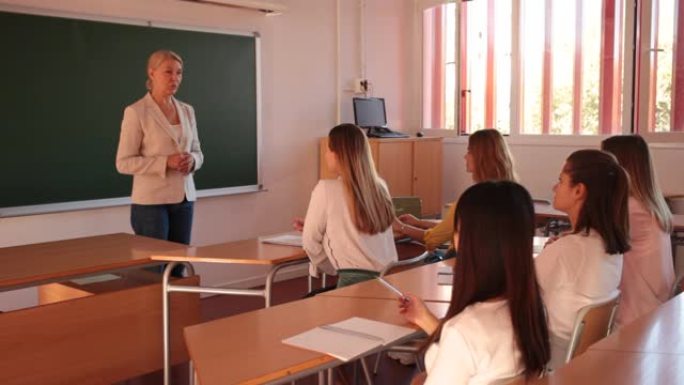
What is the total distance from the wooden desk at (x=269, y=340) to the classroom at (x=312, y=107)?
3022 millimetres

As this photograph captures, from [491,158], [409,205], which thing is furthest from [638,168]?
[409,205]

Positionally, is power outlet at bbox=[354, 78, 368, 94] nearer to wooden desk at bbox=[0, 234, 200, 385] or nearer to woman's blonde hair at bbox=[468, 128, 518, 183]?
woman's blonde hair at bbox=[468, 128, 518, 183]

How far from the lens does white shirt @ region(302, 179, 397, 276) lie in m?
3.22

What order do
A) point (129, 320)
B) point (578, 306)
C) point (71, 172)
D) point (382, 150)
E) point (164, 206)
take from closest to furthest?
point (578, 306), point (129, 320), point (164, 206), point (71, 172), point (382, 150)

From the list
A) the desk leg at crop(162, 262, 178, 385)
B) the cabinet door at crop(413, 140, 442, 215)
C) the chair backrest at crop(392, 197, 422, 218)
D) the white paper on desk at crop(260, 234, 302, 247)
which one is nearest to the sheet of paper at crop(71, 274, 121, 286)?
the desk leg at crop(162, 262, 178, 385)

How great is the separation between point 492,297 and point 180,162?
2573 mm

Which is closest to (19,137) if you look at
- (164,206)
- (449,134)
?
(164,206)

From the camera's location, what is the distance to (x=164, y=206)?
397cm

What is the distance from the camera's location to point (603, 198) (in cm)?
244

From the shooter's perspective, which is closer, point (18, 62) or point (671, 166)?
point (18, 62)

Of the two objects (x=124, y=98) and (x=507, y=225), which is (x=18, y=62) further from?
(x=507, y=225)

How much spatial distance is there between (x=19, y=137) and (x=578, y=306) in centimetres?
370

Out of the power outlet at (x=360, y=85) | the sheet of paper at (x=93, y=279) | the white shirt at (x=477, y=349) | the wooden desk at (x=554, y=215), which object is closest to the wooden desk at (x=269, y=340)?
the white shirt at (x=477, y=349)

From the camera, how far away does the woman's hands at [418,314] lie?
6.84ft
